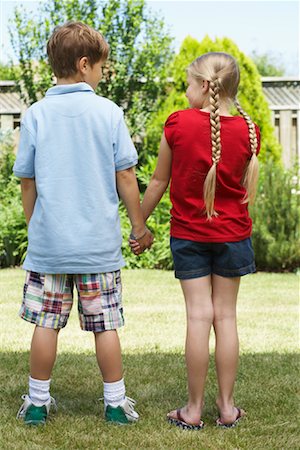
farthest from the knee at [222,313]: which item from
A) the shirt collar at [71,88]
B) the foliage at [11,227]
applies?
the foliage at [11,227]

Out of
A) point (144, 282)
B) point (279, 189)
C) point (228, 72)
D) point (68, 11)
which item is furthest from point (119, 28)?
point (228, 72)

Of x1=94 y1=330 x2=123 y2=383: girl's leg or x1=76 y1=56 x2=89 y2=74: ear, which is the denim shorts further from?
x1=76 y1=56 x2=89 y2=74: ear

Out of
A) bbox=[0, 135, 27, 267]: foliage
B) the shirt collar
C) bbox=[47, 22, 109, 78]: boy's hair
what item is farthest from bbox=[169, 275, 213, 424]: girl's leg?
bbox=[0, 135, 27, 267]: foliage

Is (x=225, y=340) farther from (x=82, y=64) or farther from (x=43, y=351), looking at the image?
(x=82, y=64)

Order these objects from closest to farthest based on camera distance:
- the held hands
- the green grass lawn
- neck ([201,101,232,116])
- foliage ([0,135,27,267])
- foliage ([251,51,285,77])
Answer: the green grass lawn
neck ([201,101,232,116])
the held hands
foliage ([0,135,27,267])
foliage ([251,51,285,77])

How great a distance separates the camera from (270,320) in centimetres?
558

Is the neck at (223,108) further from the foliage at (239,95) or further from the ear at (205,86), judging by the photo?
the foliage at (239,95)


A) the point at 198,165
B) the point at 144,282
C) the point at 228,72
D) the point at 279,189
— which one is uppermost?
the point at 228,72

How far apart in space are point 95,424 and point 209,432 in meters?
0.45

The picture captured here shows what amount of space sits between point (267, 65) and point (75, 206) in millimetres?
29486

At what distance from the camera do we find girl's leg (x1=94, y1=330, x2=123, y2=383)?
10.1ft

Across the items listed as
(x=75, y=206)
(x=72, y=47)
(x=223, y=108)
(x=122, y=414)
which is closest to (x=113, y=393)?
(x=122, y=414)

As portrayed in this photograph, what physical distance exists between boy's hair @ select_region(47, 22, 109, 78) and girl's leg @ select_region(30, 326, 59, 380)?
1.02m

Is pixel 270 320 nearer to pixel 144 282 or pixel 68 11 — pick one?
pixel 144 282
